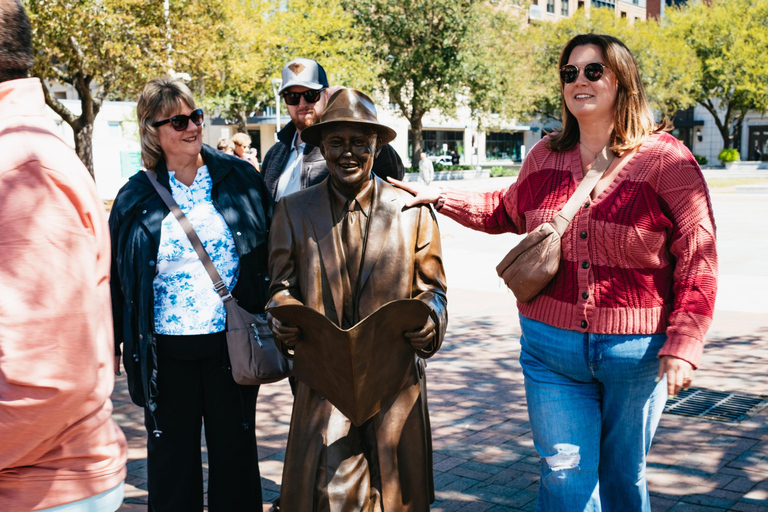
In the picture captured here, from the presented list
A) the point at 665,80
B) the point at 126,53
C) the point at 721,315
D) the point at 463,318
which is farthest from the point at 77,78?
the point at 665,80

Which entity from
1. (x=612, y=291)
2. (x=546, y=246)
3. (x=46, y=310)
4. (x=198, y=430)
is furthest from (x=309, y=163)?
(x=46, y=310)

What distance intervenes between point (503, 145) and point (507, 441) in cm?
7470

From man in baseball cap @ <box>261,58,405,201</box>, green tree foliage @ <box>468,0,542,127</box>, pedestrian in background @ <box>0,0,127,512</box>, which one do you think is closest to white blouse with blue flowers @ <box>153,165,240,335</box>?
man in baseball cap @ <box>261,58,405,201</box>

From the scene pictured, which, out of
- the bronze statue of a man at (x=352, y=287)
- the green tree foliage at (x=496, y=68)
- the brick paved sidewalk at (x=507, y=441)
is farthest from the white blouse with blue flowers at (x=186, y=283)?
the green tree foliage at (x=496, y=68)

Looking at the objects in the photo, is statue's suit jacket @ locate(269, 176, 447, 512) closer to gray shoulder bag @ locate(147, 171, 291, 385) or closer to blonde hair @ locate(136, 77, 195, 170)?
gray shoulder bag @ locate(147, 171, 291, 385)

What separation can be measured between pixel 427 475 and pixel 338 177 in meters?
1.17

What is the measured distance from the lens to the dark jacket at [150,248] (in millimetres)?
3410

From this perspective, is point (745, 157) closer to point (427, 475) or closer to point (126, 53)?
point (126, 53)

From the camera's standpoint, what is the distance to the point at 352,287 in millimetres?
3031

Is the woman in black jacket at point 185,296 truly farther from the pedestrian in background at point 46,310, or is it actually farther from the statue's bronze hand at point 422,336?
the pedestrian in background at point 46,310

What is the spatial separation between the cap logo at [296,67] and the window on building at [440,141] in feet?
210

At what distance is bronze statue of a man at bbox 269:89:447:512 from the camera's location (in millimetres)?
2973

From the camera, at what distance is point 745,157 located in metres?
69.6

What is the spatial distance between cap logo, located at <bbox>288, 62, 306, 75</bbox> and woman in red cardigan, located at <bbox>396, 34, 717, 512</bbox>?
162 centimetres
